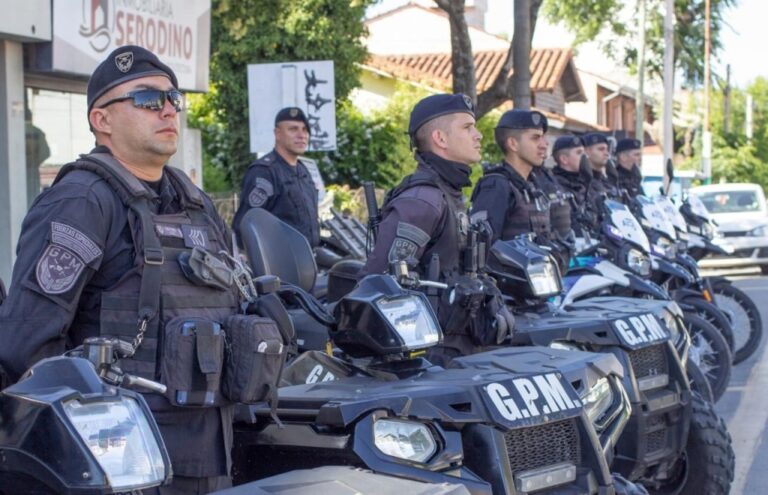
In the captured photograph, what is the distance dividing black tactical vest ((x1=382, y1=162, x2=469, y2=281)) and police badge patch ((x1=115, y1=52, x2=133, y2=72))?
195 cm

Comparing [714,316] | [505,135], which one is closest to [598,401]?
[505,135]

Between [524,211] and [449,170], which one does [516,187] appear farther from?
[449,170]

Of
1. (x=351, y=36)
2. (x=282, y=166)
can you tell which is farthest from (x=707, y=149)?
(x=282, y=166)

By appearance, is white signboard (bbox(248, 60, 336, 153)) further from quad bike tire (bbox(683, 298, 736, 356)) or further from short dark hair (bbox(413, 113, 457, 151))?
short dark hair (bbox(413, 113, 457, 151))

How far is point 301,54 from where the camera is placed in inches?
952

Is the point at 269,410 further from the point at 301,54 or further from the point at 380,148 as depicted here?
the point at 380,148

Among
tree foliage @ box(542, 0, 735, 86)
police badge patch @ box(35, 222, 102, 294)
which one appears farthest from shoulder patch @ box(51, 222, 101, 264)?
tree foliage @ box(542, 0, 735, 86)

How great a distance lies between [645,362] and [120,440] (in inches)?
148

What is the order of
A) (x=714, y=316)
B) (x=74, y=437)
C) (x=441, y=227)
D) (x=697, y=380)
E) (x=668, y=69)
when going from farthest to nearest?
(x=668, y=69), (x=714, y=316), (x=697, y=380), (x=441, y=227), (x=74, y=437)

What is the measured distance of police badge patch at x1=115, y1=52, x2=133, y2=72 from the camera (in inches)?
140

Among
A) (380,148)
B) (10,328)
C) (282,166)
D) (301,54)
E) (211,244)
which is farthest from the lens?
(380,148)

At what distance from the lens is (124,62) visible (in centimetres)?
356

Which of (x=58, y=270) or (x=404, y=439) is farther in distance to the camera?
(x=404, y=439)

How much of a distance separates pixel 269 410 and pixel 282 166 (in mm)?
5130
